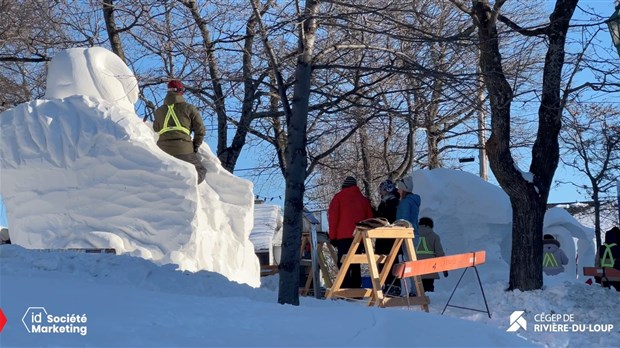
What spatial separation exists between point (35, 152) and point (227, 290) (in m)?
3.87

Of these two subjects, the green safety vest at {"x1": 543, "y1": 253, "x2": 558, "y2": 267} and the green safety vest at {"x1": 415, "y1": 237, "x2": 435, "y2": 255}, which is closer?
the green safety vest at {"x1": 415, "y1": 237, "x2": 435, "y2": 255}

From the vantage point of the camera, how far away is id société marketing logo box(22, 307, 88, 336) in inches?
184

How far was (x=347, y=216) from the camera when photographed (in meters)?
10.4

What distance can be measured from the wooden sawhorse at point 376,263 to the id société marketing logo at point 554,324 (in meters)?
1.05

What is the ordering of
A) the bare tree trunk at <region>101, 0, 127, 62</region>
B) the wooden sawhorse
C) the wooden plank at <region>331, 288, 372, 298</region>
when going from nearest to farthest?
the wooden sawhorse → the wooden plank at <region>331, 288, 372, 298</region> → the bare tree trunk at <region>101, 0, 127, 62</region>

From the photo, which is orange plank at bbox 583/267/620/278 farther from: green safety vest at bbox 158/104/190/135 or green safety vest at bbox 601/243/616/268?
green safety vest at bbox 158/104/190/135

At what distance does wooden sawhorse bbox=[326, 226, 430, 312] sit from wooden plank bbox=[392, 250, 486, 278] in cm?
22

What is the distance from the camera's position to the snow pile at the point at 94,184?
10109mm

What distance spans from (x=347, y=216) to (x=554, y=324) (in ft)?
9.41

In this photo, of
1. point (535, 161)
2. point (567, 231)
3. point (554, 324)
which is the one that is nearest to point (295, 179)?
point (554, 324)

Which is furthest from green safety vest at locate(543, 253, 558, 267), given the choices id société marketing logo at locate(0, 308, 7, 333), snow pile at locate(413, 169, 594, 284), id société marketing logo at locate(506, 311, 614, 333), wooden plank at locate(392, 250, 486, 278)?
id société marketing logo at locate(0, 308, 7, 333)

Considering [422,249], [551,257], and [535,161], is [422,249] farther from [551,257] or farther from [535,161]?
[551,257]

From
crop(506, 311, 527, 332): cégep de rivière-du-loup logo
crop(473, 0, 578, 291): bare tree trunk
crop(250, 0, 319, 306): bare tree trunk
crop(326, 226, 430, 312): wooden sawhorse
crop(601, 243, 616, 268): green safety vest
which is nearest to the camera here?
crop(250, 0, 319, 306): bare tree trunk

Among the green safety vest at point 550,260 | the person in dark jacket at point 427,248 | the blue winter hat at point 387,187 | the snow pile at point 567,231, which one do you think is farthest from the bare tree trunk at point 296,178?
the snow pile at point 567,231
